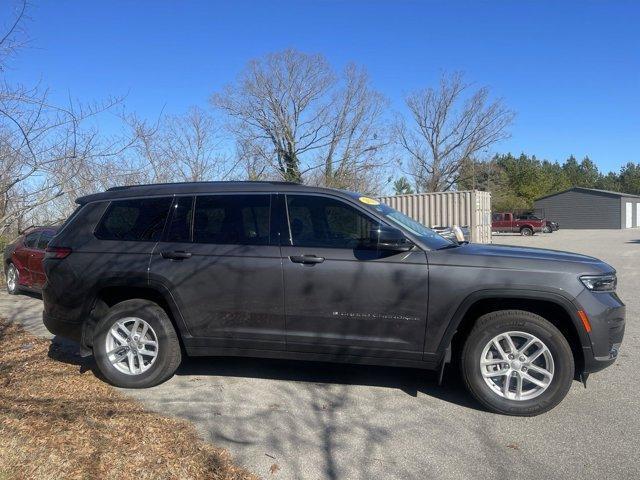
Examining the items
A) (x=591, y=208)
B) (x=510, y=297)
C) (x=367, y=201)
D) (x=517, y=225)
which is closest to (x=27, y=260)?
(x=367, y=201)

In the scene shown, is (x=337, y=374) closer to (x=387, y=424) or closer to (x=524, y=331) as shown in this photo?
(x=387, y=424)

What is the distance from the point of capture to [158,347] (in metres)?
4.69

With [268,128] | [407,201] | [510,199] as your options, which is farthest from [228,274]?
[510,199]

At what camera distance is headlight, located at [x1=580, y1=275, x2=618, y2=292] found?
4047 millimetres

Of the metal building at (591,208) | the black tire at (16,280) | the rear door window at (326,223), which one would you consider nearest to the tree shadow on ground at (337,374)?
the rear door window at (326,223)

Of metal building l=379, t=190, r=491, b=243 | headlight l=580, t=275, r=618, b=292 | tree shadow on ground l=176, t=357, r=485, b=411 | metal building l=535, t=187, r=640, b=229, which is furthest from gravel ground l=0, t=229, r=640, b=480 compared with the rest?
metal building l=535, t=187, r=640, b=229

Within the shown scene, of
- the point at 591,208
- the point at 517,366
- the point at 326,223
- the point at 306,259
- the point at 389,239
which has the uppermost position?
the point at 591,208

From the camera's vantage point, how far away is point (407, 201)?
20031mm

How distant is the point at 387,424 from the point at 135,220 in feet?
9.55

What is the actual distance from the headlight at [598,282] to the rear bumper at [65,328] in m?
4.41

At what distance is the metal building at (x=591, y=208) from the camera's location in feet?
170

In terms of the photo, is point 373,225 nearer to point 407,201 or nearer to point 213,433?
point 213,433

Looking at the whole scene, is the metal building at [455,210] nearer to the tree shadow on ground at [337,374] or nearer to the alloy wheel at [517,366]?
the tree shadow on ground at [337,374]

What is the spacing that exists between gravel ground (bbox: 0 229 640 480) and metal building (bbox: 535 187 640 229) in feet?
175
